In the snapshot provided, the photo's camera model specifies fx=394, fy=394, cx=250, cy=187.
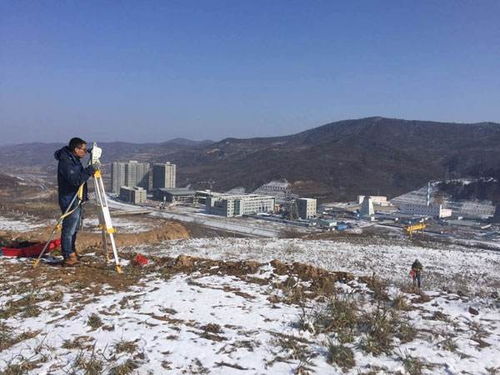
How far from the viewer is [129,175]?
103 m

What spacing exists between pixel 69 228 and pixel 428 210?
71992mm

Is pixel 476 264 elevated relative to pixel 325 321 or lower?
lower

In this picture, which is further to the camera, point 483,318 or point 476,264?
point 476,264

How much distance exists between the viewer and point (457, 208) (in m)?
74.0

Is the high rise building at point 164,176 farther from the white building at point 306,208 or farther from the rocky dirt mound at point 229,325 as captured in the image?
the rocky dirt mound at point 229,325

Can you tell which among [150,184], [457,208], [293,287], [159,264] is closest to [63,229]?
[159,264]

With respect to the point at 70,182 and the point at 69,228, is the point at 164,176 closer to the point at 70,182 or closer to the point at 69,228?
the point at 69,228

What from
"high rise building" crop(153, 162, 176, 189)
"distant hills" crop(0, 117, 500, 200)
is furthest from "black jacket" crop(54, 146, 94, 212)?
"high rise building" crop(153, 162, 176, 189)

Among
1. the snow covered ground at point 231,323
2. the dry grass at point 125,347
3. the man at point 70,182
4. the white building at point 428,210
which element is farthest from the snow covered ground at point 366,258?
the white building at point 428,210

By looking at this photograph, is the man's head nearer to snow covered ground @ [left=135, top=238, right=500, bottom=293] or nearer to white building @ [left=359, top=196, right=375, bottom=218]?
snow covered ground @ [left=135, top=238, right=500, bottom=293]

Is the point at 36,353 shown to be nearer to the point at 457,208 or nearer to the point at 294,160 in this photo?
the point at 457,208

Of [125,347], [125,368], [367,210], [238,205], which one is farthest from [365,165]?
[125,368]

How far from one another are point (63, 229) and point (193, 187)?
353ft

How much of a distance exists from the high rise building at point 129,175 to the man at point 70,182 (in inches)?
3769
